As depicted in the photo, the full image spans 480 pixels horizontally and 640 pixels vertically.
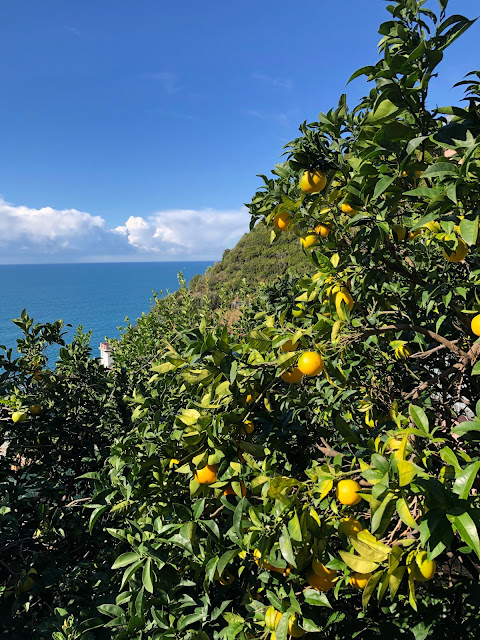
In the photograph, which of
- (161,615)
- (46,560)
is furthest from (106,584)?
(161,615)

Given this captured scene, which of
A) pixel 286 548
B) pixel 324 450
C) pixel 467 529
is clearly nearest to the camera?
pixel 467 529

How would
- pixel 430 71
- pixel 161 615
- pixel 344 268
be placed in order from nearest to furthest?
pixel 430 71 → pixel 161 615 → pixel 344 268

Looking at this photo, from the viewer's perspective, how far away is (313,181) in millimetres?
1343

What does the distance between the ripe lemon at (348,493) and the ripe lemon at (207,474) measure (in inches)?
13.6

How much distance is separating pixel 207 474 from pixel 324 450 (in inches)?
23.7

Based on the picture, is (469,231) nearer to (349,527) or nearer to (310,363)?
(310,363)

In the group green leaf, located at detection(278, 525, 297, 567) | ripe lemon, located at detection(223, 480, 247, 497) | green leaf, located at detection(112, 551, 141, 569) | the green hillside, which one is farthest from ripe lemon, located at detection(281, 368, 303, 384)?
the green hillside

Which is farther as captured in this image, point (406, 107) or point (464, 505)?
point (406, 107)

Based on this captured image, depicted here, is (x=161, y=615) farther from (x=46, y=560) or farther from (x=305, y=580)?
(x=46, y=560)

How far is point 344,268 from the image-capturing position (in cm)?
137

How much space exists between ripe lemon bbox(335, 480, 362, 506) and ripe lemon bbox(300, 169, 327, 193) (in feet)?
3.08

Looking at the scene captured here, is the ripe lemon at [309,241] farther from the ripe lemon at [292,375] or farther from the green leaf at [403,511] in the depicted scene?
the green leaf at [403,511]

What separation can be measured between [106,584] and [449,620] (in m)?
1.52

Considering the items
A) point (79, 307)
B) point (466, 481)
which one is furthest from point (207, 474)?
point (79, 307)
